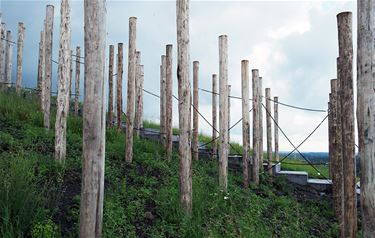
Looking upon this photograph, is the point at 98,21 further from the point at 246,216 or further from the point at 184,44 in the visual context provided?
the point at 246,216

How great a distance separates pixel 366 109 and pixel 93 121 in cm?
295

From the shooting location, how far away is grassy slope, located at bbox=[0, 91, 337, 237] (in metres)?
5.16

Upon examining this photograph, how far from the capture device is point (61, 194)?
605cm

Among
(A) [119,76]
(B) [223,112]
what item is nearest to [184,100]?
(B) [223,112]

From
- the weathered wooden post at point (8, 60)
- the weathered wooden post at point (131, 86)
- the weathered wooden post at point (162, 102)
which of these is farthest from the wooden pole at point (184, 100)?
the weathered wooden post at point (8, 60)

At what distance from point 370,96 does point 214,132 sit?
8.19 metres

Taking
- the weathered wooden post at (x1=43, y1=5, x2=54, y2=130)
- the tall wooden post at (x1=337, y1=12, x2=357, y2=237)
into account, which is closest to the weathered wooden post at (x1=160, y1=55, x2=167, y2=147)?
the weathered wooden post at (x1=43, y1=5, x2=54, y2=130)

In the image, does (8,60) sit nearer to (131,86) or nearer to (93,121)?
(131,86)

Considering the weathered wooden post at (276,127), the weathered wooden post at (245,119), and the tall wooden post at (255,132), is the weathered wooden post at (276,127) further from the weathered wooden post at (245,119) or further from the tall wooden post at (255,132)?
the weathered wooden post at (245,119)

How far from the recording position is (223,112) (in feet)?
29.5

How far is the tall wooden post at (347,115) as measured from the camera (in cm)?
609

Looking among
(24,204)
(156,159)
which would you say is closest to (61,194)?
(24,204)

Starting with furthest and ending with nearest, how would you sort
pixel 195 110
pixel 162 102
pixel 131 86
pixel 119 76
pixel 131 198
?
pixel 162 102, pixel 195 110, pixel 119 76, pixel 131 86, pixel 131 198

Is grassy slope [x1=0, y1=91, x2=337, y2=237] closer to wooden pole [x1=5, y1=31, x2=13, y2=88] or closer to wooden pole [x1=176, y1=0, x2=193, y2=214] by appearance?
wooden pole [x1=176, y1=0, x2=193, y2=214]
